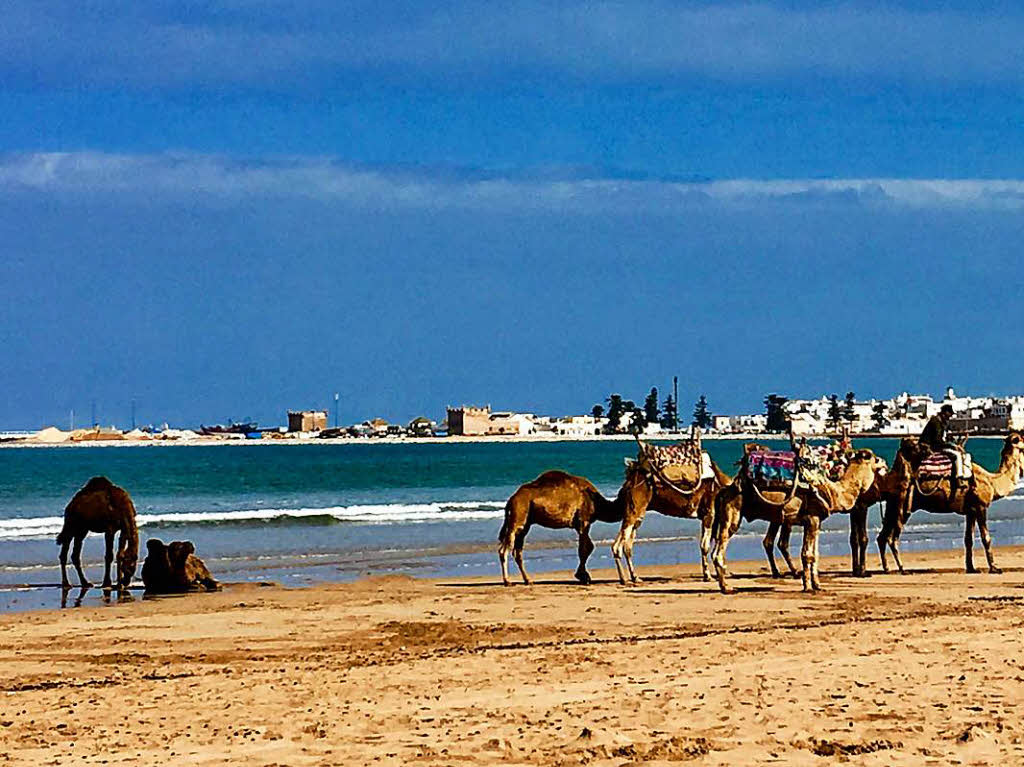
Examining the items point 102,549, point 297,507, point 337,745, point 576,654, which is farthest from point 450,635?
point 297,507

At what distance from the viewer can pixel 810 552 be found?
2030 cm

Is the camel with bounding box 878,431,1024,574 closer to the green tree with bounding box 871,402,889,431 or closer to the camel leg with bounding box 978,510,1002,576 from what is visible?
the camel leg with bounding box 978,510,1002,576

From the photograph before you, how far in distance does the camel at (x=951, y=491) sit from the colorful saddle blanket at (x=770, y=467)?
346 centimetres

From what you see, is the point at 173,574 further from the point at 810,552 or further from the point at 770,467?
the point at 810,552

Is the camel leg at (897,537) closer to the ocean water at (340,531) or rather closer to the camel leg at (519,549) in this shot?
the ocean water at (340,531)

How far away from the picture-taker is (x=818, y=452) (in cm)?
2055

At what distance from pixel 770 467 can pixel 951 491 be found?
14.0 ft

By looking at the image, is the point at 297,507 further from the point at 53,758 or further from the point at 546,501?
the point at 53,758

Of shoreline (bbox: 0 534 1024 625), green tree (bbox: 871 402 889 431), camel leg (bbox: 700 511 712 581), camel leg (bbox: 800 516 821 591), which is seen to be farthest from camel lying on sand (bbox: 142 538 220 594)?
green tree (bbox: 871 402 889 431)

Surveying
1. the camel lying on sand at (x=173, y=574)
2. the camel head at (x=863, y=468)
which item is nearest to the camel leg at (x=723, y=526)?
the camel head at (x=863, y=468)

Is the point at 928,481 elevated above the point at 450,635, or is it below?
above

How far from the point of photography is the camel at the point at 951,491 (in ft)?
74.6

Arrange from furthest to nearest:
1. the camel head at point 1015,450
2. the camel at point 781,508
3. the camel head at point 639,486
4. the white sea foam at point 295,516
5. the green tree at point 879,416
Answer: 1. the green tree at point 879,416
2. the white sea foam at point 295,516
3. the camel head at point 1015,450
4. the camel head at point 639,486
5. the camel at point 781,508

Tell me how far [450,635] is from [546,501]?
5.86 meters
